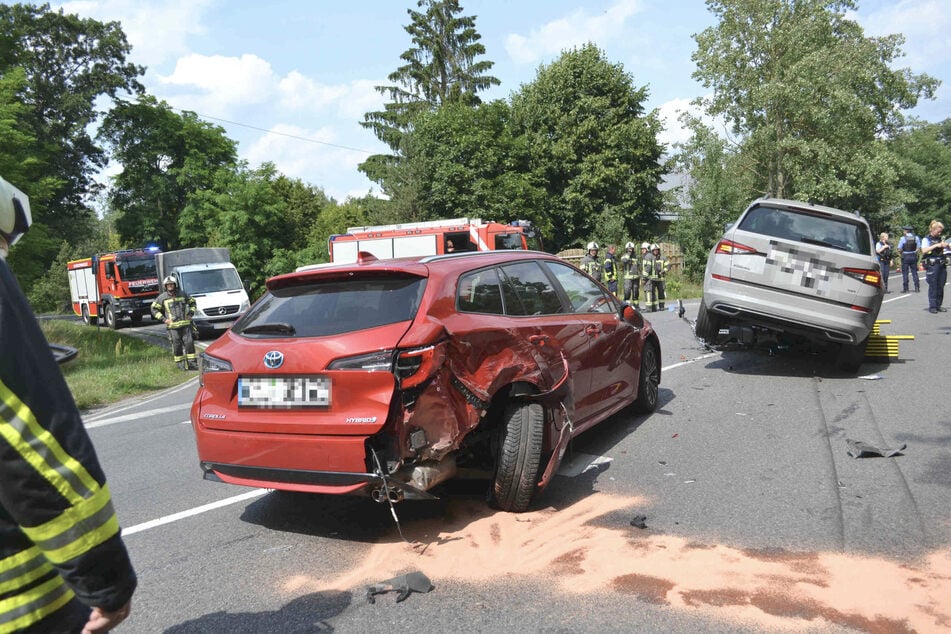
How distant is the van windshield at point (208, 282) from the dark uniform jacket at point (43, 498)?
22055mm

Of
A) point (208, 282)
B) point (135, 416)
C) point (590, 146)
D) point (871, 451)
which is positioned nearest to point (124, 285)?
point (208, 282)

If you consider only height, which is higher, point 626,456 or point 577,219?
point 577,219

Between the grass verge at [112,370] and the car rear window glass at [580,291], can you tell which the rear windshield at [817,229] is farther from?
the grass verge at [112,370]

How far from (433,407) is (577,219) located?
35214mm

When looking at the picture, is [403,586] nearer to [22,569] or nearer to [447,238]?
[22,569]

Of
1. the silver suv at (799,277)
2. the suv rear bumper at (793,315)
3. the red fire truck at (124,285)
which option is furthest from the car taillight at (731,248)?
the red fire truck at (124,285)

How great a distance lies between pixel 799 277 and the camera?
838 cm

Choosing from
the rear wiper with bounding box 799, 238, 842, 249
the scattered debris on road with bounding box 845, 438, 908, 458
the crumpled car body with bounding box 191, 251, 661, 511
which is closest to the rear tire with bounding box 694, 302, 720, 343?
the rear wiper with bounding box 799, 238, 842, 249

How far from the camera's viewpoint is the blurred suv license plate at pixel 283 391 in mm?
3906

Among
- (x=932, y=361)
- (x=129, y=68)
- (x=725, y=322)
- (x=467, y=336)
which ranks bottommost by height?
(x=932, y=361)

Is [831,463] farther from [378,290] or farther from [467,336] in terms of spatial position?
[378,290]

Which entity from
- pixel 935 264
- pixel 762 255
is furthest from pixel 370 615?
pixel 935 264

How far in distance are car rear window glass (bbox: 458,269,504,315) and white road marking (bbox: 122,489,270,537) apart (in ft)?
7.24

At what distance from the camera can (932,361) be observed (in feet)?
30.8
